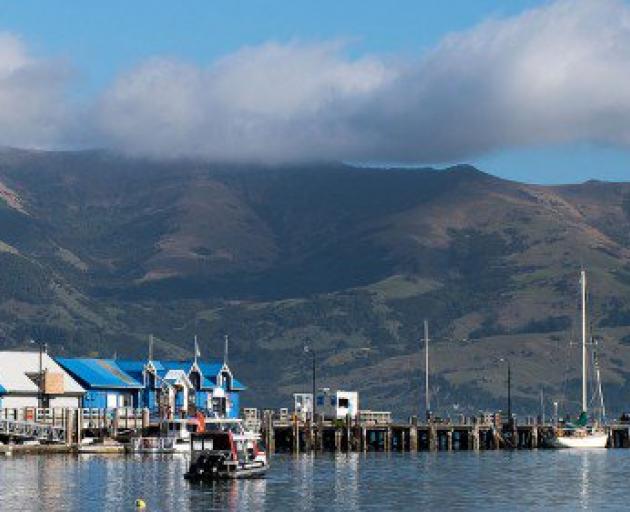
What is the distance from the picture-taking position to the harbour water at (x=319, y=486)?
112 meters

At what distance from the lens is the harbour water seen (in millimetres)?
111562

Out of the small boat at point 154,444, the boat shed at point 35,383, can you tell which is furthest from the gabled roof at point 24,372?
the small boat at point 154,444

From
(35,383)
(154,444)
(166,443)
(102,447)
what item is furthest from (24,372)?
(166,443)

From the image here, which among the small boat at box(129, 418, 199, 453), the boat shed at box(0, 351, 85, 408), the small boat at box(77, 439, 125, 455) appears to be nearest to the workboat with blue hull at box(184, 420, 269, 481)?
the small boat at box(77, 439, 125, 455)

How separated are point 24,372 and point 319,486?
69522 mm

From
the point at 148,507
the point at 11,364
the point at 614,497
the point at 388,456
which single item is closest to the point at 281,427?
the point at 388,456

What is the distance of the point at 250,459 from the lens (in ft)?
432

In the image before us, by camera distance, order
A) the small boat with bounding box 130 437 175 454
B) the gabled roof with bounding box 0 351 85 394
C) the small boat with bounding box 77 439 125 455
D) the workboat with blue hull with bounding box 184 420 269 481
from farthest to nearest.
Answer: the gabled roof with bounding box 0 351 85 394, the small boat with bounding box 130 437 175 454, the small boat with bounding box 77 439 125 455, the workboat with blue hull with bounding box 184 420 269 481

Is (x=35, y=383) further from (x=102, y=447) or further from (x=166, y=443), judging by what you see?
(x=166, y=443)

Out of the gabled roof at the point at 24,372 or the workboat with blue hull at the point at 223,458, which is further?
the gabled roof at the point at 24,372

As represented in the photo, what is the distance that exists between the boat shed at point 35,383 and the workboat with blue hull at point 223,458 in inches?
2181

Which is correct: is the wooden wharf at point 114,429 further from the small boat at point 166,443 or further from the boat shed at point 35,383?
the small boat at point 166,443

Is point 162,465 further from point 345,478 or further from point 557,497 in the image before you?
point 557,497

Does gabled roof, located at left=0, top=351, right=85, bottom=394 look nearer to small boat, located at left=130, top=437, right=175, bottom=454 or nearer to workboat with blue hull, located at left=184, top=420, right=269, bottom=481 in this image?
small boat, located at left=130, top=437, right=175, bottom=454
